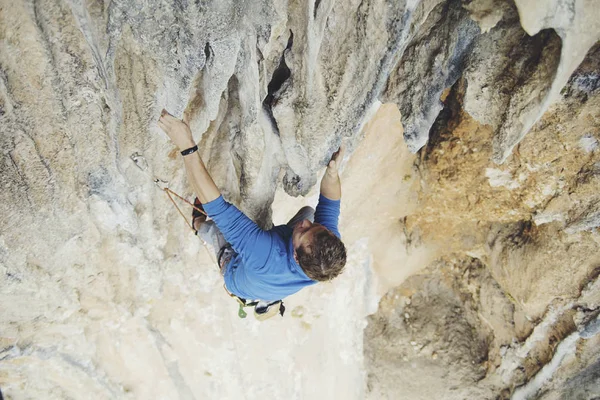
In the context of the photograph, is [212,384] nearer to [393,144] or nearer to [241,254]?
[241,254]

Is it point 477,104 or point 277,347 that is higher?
point 477,104

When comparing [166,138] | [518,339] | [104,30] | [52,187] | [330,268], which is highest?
[104,30]

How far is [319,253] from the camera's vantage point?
2260 millimetres

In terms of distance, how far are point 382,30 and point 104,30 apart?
50.9 inches

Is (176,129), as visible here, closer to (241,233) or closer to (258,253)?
(241,233)

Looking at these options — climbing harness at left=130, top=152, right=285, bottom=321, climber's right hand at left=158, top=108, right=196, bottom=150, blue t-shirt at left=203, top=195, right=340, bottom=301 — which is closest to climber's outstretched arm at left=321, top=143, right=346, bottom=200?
blue t-shirt at left=203, top=195, right=340, bottom=301

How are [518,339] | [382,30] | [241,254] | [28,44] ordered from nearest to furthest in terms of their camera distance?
[28,44], [382,30], [241,254], [518,339]

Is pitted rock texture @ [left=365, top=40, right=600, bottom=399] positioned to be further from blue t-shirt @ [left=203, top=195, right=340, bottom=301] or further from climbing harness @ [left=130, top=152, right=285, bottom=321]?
climbing harness @ [left=130, top=152, right=285, bottom=321]

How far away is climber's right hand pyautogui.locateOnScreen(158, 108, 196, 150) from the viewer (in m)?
2.30

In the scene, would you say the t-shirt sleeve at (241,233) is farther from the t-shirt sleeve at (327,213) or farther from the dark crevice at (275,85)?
the dark crevice at (275,85)

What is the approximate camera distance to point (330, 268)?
7.48ft

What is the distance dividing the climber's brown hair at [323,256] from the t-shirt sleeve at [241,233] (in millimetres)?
248

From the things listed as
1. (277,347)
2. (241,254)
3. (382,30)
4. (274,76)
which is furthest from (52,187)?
(277,347)

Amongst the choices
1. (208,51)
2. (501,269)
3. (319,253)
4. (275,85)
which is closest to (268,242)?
(319,253)
